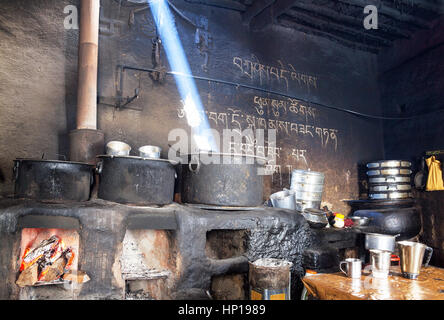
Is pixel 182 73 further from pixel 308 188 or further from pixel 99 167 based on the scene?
pixel 308 188

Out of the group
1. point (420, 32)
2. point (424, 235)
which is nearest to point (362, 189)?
point (424, 235)

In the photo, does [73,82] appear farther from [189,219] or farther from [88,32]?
[189,219]

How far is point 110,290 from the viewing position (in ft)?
9.89

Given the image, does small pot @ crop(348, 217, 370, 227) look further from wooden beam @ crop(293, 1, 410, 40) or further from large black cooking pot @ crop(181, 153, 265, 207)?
wooden beam @ crop(293, 1, 410, 40)

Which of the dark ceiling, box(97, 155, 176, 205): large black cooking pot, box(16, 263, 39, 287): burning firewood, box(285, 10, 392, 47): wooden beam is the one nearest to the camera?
box(16, 263, 39, 287): burning firewood

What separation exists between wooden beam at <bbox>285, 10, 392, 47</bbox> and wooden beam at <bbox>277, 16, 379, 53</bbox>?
0.24 feet

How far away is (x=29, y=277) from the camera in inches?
111

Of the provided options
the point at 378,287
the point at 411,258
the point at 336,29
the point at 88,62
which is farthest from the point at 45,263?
the point at 336,29

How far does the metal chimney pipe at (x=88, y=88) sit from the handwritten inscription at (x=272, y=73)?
2679 millimetres

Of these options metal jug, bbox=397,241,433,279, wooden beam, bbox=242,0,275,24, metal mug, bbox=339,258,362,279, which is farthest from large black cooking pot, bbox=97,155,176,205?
wooden beam, bbox=242,0,275,24

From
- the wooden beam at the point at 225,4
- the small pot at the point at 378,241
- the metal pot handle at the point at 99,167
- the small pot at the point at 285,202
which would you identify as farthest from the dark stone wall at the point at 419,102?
the metal pot handle at the point at 99,167

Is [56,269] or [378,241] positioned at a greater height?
[378,241]

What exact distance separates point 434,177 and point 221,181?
453 cm

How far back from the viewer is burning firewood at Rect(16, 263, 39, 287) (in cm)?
281
